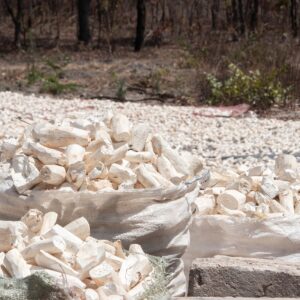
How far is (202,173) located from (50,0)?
19747mm

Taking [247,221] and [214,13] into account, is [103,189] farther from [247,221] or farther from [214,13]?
[214,13]

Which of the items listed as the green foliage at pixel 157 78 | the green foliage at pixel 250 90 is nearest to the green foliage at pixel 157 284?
the green foliage at pixel 250 90

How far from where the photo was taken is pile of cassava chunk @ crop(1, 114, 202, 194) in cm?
350

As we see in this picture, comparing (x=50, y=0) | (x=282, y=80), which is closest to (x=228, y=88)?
(x=282, y=80)

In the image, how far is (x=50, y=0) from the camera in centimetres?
2289

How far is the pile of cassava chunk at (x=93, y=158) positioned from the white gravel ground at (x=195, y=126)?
245cm

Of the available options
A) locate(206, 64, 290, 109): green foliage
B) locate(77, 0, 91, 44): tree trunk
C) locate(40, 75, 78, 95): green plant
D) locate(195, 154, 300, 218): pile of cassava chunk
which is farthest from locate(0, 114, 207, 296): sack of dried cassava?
locate(77, 0, 91, 44): tree trunk

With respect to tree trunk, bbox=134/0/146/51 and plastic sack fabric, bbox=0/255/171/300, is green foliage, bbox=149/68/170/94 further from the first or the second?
plastic sack fabric, bbox=0/255/171/300

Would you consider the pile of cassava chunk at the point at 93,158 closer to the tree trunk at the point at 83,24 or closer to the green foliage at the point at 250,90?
the green foliage at the point at 250,90

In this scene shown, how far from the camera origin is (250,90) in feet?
34.8

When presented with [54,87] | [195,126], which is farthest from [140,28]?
[195,126]

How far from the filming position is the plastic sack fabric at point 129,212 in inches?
135

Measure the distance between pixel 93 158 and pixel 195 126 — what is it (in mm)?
5251

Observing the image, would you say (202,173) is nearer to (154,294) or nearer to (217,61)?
(154,294)
